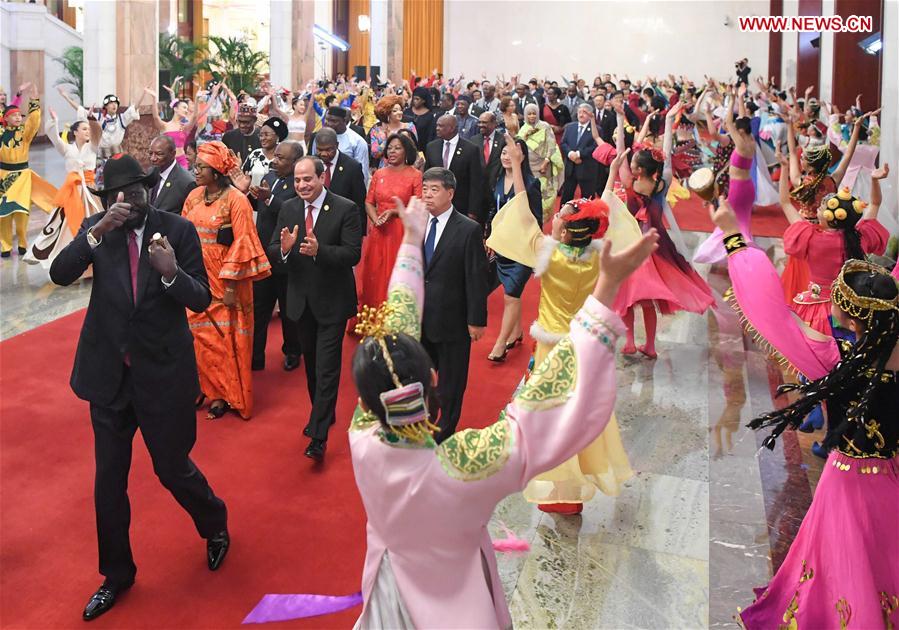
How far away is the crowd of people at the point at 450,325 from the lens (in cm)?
231

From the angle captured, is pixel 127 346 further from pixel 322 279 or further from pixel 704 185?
pixel 704 185

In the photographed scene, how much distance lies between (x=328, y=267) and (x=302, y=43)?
53.8 ft

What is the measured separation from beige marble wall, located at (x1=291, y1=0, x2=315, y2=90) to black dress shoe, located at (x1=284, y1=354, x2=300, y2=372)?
14460mm

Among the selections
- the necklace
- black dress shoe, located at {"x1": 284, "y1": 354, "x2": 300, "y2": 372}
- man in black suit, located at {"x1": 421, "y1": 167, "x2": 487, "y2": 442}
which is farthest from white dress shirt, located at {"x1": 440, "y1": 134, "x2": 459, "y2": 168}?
man in black suit, located at {"x1": 421, "y1": 167, "x2": 487, "y2": 442}

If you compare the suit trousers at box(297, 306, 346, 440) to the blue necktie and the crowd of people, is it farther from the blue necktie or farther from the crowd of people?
the blue necktie

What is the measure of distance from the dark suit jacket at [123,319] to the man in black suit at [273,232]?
2.09 metres

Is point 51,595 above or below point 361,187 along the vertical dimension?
below

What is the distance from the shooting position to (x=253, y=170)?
7297 millimetres

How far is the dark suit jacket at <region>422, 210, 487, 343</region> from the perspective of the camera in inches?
201

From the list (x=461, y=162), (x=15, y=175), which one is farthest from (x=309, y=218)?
(x=15, y=175)

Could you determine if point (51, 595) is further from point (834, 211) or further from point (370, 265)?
point (834, 211)

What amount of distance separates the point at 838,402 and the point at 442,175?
8.50 ft

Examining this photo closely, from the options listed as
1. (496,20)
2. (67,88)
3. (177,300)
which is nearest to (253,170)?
(177,300)

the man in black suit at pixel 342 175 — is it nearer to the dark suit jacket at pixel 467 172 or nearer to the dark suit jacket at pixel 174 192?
the dark suit jacket at pixel 174 192
